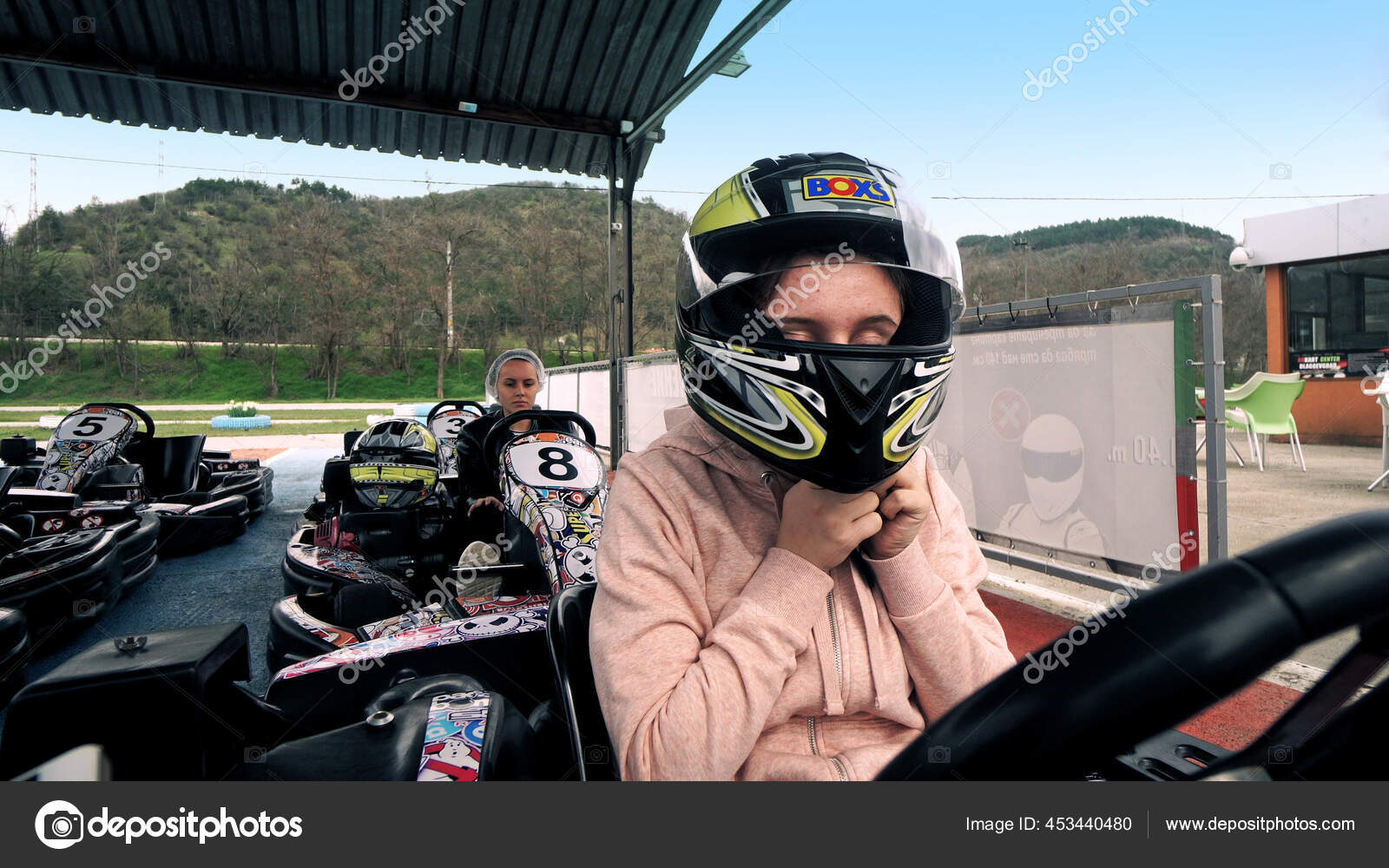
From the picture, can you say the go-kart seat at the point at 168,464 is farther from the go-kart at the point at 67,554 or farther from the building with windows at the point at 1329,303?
the building with windows at the point at 1329,303

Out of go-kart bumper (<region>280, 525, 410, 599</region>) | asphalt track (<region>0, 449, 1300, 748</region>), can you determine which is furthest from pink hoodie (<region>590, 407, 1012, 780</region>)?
go-kart bumper (<region>280, 525, 410, 599</region>)

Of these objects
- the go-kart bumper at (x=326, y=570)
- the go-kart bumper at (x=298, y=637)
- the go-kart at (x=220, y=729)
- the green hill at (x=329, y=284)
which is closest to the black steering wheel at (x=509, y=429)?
the go-kart bumper at (x=326, y=570)

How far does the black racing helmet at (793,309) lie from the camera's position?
73 cm

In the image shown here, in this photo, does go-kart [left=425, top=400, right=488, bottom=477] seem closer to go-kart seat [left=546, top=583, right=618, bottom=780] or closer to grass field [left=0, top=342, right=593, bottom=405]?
go-kart seat [left=546, top=583, right=618, bottom=780]

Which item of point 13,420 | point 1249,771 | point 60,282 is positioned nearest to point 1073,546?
point 1249,771

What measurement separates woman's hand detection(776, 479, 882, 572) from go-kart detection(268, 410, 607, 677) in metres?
1.24

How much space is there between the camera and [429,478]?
3.81 m

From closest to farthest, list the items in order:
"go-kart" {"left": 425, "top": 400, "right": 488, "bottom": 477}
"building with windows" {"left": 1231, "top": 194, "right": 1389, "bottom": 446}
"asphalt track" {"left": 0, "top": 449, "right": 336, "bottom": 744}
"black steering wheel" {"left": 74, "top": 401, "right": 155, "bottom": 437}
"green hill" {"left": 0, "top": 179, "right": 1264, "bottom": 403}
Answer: "asphalt track" {"left": 0, "top": 449, "right": 336, "bottom": 744}
"go-kart" {"left": 425, "top": 400, "right": 488, "bottom": 477}
"black steering wheel" {"left": 74, "top": 401, "right": 155, "bottom": 437}
"building with windows" {"left": 1231, "top": 194, "right": 1389, "bottom": 446}
"green hill" {"left": 0, "top": 179, "right": 1264, "bottom": 403}

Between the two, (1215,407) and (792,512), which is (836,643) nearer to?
(792,512)

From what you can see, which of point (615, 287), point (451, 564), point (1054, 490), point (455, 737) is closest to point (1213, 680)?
point (455, 737)

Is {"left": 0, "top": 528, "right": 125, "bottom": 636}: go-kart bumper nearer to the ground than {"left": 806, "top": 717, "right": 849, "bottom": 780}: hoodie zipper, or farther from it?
nearer to the ground

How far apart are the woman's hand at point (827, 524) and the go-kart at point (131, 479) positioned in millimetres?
4899

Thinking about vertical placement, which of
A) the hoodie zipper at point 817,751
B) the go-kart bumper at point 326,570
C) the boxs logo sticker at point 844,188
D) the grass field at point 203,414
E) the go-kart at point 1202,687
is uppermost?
the grass field at point 203,414

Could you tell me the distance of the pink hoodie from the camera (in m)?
0.70
